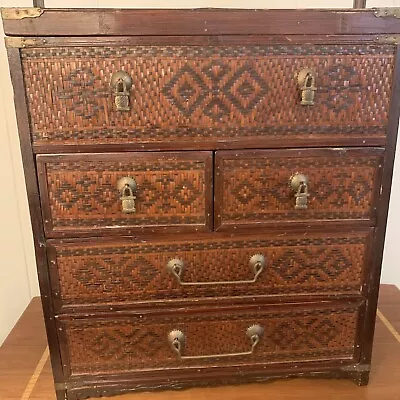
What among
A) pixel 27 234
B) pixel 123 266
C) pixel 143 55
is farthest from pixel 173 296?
pixel 27 234

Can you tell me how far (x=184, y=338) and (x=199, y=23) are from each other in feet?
2.34

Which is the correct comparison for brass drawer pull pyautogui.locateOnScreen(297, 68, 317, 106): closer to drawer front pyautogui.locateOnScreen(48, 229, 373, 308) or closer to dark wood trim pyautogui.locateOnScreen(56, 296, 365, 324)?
drawer front pyautogui.locateOnScreen(48, 229, 373, 308)

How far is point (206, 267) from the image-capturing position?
103 centimetres

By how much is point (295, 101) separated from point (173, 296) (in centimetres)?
52

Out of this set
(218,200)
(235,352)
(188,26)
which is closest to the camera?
(188,26)

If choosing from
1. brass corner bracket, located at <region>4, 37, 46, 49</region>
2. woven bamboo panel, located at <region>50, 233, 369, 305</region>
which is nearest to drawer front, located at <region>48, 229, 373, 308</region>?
woven bamboo panel, located at <region>50, 233, 369, 305</region>

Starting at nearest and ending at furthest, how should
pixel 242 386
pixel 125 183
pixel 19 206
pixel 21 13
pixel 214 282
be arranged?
pixel 21 13
pixel 125 183
pixel 214 282
pixel 242 386
pixel 19 206

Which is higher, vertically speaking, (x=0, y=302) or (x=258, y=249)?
(x=258, y=249)

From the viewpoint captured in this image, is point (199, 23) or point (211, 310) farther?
point (211, 310)

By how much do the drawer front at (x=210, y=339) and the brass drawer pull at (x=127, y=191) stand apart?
0.29 metres

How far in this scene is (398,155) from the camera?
1.52 meters

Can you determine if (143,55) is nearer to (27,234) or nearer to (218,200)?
(218,200)

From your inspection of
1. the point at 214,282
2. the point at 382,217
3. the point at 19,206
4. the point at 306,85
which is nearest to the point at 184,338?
the point at 214,282

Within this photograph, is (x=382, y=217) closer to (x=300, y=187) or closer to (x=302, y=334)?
(x=300, y=187)
